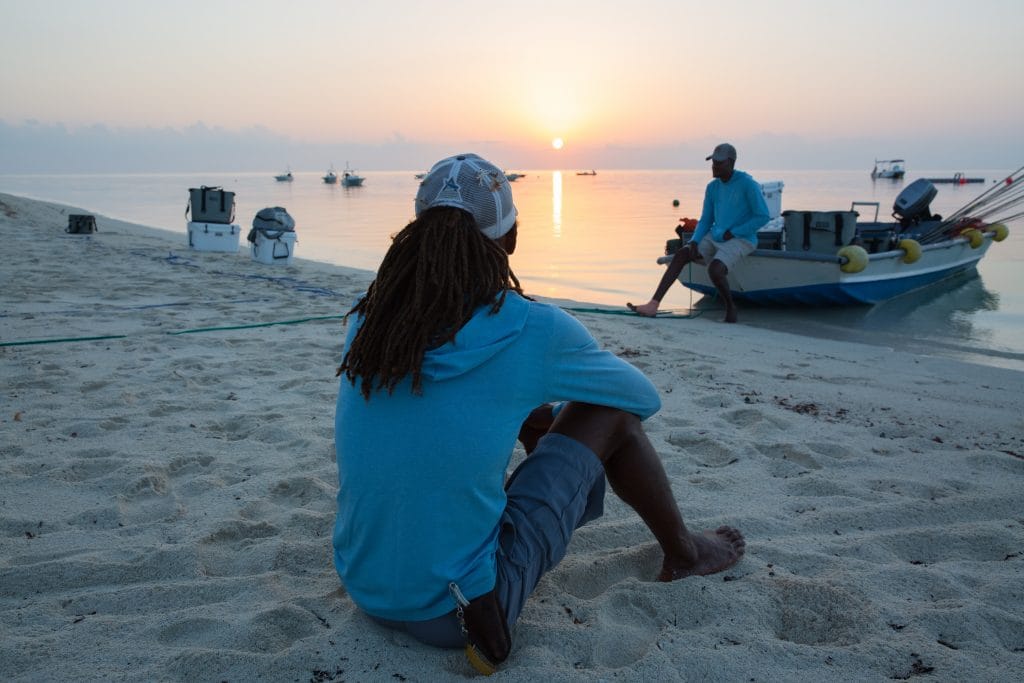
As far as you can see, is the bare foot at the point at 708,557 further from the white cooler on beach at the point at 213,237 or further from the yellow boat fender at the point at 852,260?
the white cooler on beach at the point at 213,237

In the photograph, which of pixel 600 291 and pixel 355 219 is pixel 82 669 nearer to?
pixel 600 291

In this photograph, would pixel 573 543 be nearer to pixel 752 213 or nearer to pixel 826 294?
pixel 752 213

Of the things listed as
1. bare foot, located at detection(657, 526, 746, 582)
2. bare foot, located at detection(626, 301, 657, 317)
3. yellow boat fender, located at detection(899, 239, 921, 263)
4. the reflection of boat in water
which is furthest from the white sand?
yellow boat fender, located at detection(899, 239, 921, 263)

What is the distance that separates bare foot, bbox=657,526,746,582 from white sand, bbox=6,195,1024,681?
2.1 inches

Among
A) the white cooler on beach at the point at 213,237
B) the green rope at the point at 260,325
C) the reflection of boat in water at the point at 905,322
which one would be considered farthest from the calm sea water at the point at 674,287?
the green rope at the point at 260,325

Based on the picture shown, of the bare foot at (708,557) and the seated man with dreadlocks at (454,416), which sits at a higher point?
the seated man with dreadlocks at (454,416)

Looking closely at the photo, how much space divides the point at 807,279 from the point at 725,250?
1.05 metres

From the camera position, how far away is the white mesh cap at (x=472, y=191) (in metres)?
1.85

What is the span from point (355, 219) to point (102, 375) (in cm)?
2207

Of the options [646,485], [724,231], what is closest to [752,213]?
[724,231]

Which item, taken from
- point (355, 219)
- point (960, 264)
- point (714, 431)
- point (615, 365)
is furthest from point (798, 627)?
point (355, 219)

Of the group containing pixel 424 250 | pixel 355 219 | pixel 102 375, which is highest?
pixel 355 219

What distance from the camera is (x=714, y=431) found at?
368 cm

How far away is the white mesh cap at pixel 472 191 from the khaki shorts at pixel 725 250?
6.27m
